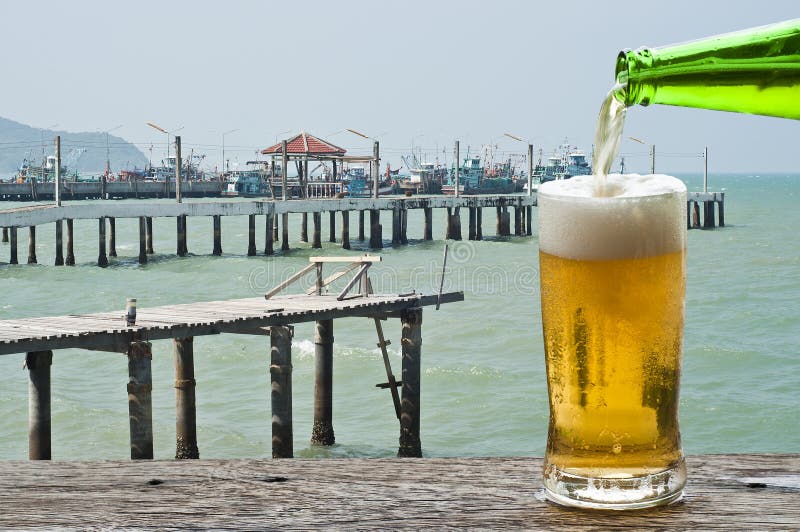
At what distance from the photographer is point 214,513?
5.88 feet

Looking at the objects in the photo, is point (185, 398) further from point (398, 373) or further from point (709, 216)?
point (709, 216)

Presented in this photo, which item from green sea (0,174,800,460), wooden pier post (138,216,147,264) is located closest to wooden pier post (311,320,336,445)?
green sea (0,174,800,460)

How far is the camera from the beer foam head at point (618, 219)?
165 centimetres

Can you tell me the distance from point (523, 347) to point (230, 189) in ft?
331

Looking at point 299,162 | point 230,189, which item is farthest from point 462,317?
point 230,189

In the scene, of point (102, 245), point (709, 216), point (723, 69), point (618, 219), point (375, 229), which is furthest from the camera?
point (709, 216)

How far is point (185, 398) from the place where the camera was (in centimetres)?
1209

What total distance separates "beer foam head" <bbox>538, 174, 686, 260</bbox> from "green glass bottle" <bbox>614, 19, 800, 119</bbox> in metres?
0.14

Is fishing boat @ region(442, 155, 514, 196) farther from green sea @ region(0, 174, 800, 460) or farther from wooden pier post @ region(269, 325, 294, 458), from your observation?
wooden pier post @ region(269, 325, 294, 458)

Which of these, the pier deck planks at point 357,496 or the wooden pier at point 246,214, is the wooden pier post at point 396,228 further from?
the pier deck planks at point 357,496

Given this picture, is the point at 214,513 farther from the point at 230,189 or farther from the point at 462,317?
the point at 230,189

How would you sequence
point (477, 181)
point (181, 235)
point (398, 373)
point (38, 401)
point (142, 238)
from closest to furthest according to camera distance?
point (38, 401) → point (398, 373) → point (142, 238) → point (181, 235) → point (477, 181)

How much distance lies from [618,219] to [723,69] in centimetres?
25

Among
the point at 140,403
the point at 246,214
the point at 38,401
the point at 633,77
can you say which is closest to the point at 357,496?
the point at 633,77
